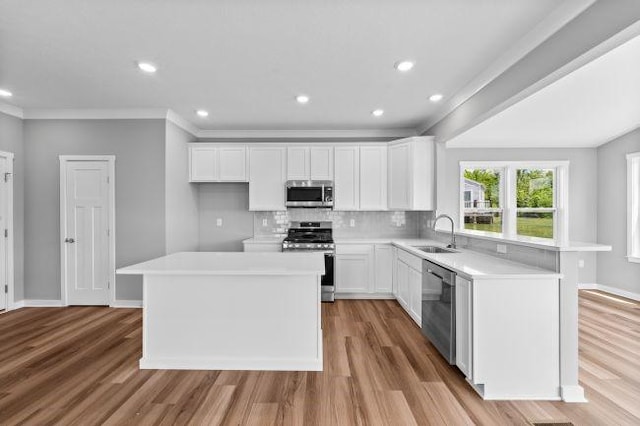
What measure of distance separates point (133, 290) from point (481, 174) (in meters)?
5.80

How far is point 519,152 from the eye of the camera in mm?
5285

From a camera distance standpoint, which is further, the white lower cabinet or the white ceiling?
the white lower cabinet

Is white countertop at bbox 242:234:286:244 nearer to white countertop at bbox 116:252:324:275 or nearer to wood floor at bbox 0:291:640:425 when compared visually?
white countertop at bbox 116:252:324:275

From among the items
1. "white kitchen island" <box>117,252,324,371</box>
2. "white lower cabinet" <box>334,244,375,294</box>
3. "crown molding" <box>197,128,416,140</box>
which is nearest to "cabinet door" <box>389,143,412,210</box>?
"crown molding" <box>197,128,416,140</box>

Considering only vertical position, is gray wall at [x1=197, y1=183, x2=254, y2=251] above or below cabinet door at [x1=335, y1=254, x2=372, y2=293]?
above

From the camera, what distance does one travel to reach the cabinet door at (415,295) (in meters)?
3.42

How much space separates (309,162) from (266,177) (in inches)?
28.7

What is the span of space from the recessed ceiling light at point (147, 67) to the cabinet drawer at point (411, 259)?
3.30m

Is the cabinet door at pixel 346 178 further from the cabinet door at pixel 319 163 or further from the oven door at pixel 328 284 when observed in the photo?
the oven door at pixel 328 284

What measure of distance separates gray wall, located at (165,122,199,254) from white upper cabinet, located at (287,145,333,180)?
1.62 m

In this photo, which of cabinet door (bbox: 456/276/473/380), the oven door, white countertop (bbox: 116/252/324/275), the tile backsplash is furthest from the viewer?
the tile backsplash

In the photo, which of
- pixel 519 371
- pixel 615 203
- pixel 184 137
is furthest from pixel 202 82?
pixel 615 203

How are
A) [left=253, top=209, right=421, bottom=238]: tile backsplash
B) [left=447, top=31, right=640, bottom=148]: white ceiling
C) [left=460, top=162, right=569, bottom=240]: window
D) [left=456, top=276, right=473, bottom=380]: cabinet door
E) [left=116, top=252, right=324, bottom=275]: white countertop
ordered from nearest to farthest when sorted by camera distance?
[left=456, top=276, right=473, bottom=380]: cabinet door, [left=116, top=252, right=324, bottom=275]: white countertop, [left=447, top=31, right=640, bottom=148]: white ceiling, [left=253, top=209, right=421, bottom=238]: tile backsplash, [left=460, top=162, right=569, bottom=240]: window

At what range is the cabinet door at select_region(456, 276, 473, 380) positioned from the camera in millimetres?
2238
